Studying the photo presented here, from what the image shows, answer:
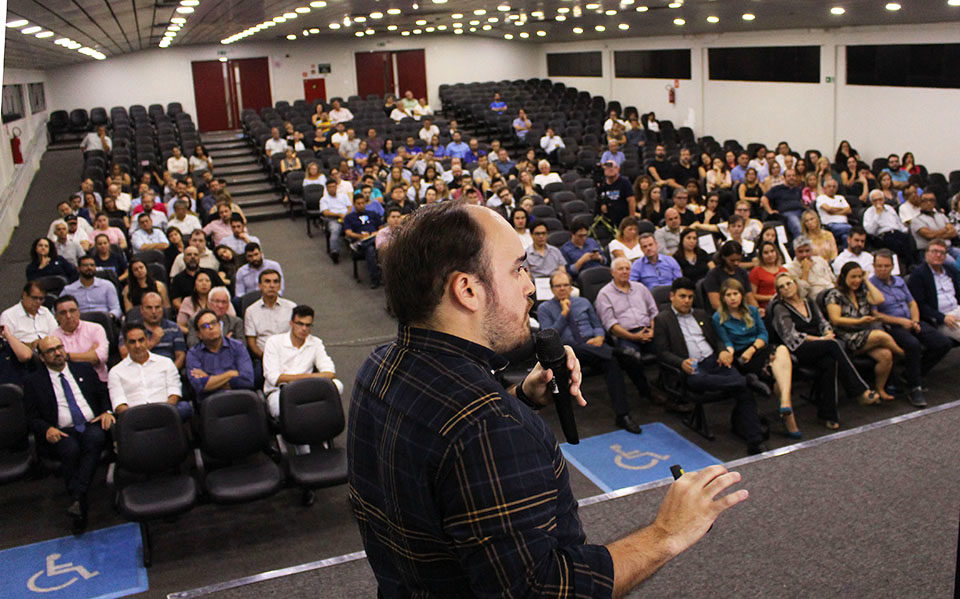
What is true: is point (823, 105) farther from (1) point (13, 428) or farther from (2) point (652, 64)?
(1) point (13, 428)

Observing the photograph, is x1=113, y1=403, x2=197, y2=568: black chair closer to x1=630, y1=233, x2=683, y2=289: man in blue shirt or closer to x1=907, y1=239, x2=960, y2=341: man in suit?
x1=630, y1=233, x2=683, y2=289: man in blue shirt

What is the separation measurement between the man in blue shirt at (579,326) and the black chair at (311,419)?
1908 mm

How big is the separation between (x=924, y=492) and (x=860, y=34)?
1187 cm

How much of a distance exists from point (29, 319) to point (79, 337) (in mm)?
670

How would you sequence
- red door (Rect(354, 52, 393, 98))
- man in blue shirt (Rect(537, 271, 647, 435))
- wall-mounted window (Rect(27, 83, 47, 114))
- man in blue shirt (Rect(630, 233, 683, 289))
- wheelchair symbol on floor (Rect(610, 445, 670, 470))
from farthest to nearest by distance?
red door (Rect(354, 52, 393, 98)) < wall-mounted window (Rect(27, 83, 47, 114)) < man in blue shirt (Rect(630, 233, 683, 289)) < man in blue shirt (Rect(537, 271, 647, 435)) < wheelchair symbol on floor (Rect(610, 445, 670, 470))

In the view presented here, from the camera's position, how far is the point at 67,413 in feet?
17.6

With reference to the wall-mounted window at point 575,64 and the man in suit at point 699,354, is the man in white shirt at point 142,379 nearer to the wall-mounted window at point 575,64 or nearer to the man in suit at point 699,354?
the man in suit at point 699,354

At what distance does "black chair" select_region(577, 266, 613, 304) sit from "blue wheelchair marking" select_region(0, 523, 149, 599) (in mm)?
3899

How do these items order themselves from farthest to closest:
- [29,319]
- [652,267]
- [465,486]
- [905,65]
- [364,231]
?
[905,65] < [364,231] < [652,267] < [29,319] < [465,486]

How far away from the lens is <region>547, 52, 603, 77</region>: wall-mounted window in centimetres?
2292

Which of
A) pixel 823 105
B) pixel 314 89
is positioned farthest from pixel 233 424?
pixel 314 89

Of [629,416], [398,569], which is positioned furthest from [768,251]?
[398,569]

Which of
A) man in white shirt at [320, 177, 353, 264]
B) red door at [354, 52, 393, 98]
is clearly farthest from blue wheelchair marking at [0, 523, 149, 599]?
red door at [354, 52, 393, 98]

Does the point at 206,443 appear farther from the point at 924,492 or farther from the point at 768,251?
the point at 768,251
